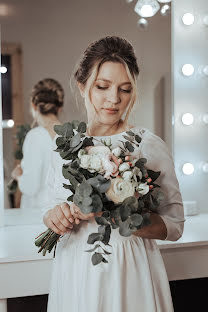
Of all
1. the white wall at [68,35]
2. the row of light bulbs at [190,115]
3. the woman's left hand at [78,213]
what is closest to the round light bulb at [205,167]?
the row of light bulbs at [190,115]

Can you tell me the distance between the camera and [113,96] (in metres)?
1.20

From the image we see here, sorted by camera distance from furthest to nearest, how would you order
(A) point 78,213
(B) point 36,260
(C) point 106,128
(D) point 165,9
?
1. (D) point 165,9
2. (B) point 36,260
3. (C) point 106,128
4. (A) point 78,213

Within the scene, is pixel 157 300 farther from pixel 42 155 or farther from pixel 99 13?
pixel 99 13

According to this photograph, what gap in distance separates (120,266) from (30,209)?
0.85 meters

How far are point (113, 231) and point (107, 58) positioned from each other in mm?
529

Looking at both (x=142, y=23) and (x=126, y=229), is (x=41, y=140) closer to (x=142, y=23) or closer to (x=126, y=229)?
(x=142, y=23)

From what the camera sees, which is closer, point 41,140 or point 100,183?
point 100,183

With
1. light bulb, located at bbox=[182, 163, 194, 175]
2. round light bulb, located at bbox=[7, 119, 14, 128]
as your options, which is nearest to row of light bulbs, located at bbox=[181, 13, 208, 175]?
light bulb, located at bbox=[182, 163, 194, 175]

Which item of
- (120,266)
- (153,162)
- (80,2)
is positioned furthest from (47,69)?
(120,266)

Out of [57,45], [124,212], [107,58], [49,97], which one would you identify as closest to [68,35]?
[57,45]

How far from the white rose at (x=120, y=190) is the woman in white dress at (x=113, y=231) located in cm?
12

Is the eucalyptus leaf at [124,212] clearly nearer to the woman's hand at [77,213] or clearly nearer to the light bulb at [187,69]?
the woman's hand at [77,213]

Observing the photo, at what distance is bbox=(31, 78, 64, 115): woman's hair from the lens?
177 cm

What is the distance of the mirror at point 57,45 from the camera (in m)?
1.75
